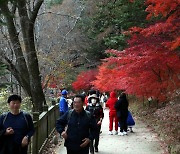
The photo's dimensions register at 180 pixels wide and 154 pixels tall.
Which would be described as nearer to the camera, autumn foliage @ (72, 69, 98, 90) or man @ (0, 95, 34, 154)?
man @ (0, 95, 34, 154)

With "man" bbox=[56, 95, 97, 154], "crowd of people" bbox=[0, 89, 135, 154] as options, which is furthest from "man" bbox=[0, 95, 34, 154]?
"man" bbox=[56, 95, 97, 154]

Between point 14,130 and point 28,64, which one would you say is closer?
point 14,130

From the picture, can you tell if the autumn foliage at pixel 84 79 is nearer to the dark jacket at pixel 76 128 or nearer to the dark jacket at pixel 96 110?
the dark jacket at pixel 96 110

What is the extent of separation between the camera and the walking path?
31.7 ft

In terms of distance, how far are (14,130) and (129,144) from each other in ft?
20.5

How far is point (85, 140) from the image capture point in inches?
215

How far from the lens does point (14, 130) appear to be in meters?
5.07

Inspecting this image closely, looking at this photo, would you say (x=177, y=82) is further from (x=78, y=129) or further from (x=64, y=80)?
(x=64, y=80)

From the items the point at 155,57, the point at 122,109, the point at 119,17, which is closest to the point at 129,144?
the point at 122,109

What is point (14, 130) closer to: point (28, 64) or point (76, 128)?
point (76, 128)

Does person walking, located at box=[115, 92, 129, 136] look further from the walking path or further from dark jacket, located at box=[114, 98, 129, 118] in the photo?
the walking path

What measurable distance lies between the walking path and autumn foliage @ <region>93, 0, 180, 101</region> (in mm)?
3280

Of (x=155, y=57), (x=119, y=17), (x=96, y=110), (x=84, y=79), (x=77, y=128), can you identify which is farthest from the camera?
(x=84, y=79)

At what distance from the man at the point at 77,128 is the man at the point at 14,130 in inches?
25.0
